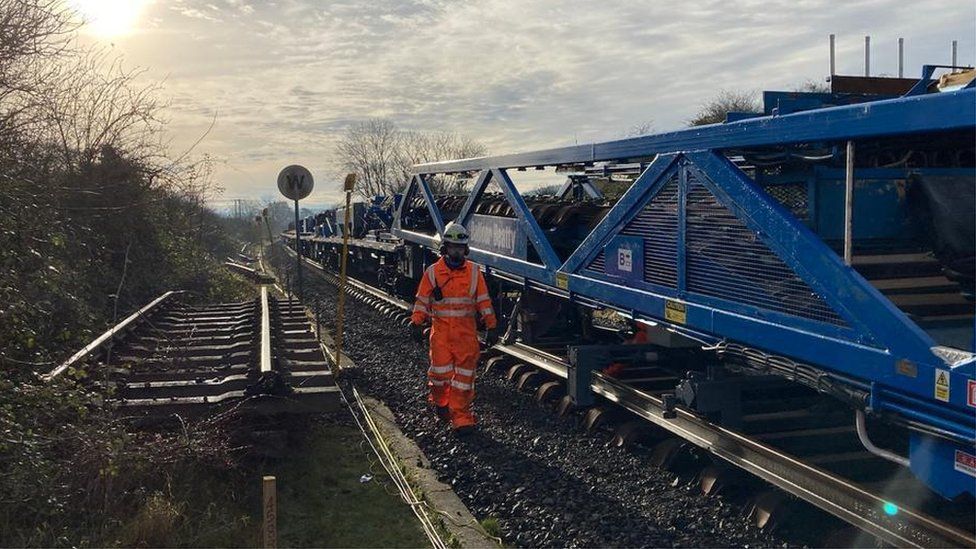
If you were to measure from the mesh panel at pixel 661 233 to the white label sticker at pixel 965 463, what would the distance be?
2115 millimetres

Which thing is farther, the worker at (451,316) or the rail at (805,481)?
the worker at (451,316)

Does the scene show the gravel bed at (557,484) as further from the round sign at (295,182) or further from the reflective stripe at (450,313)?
the round sign at (295,182)

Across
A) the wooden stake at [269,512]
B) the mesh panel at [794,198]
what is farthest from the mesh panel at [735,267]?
the wooden stake at [269,512]

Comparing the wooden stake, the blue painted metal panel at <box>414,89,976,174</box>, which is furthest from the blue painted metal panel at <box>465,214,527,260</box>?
the wooden stake

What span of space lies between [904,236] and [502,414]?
394 cm

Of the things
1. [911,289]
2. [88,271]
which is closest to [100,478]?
[911,289]

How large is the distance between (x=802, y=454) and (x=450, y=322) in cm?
311

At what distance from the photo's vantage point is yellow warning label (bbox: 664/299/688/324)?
15.7 ft

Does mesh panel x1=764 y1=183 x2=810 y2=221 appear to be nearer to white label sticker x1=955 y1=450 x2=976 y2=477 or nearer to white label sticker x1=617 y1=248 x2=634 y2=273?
white label sticker x1=617 y1=248 x2=634 y2=273

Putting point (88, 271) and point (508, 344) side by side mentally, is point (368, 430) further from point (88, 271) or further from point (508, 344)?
point (88, 271)

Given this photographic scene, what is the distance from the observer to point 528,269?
24.1 feet

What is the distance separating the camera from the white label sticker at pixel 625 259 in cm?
545

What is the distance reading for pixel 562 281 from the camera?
6.55 meters

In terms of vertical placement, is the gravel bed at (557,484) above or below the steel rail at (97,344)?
below
